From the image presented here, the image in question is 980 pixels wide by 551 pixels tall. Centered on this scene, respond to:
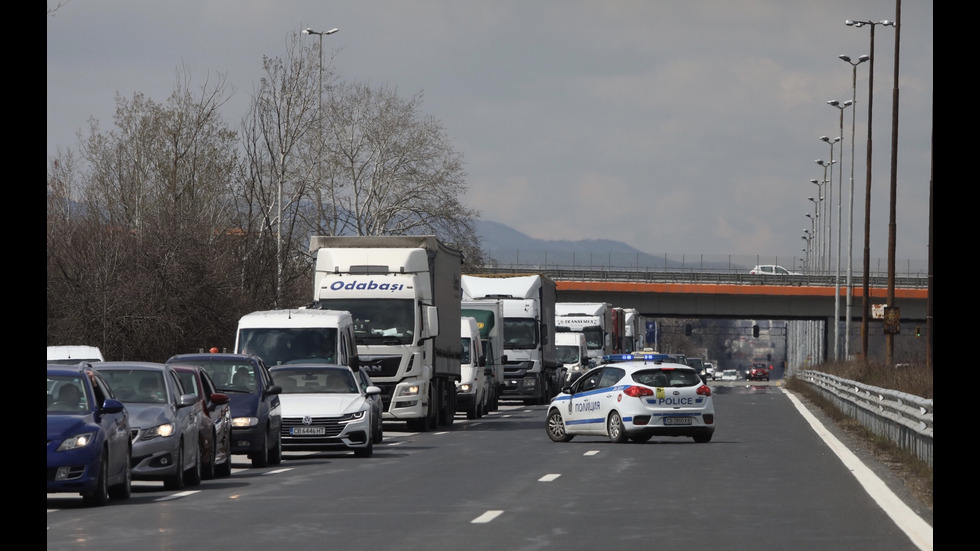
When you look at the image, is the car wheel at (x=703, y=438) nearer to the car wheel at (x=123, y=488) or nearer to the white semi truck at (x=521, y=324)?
the car wheel at (x=123, y=488)

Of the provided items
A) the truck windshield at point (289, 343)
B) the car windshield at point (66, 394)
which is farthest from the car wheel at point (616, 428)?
the car windshield at point (66, 394)

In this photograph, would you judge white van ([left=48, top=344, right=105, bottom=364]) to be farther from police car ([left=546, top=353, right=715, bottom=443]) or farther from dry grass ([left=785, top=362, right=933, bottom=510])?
dry grass ([left=785, top=362, right=933, bottom=510])

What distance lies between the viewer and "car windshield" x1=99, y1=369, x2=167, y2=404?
787 inches

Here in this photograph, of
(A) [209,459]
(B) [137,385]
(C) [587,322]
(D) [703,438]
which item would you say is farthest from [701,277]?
(B) [137,385]

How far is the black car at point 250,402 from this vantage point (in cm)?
2305

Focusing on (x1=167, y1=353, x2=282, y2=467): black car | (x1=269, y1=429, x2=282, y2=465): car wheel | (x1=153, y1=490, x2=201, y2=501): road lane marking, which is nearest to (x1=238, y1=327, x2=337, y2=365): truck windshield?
(x1=167, y1=353, x2=282, y2=467): black car

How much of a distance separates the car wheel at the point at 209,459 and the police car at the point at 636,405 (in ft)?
32.2

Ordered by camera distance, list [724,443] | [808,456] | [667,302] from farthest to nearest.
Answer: [667,302], [724,443], [808,456]

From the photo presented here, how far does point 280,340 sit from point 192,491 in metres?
12.7

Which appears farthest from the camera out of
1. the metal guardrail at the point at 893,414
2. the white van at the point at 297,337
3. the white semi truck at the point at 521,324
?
the white semi truck at the point at 521,324

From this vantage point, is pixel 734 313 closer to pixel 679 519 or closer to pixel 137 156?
pixel 137 156

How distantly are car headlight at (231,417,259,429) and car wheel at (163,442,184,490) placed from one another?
366 centimetres
